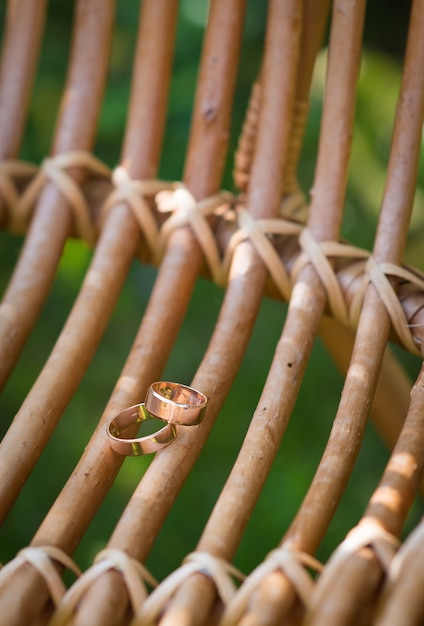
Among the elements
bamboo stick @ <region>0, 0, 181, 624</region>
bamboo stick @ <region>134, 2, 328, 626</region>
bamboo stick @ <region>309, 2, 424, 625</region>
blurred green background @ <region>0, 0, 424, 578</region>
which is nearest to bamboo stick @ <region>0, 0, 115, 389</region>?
bamboo stick @ <region>0, 0, 181, 624</region>

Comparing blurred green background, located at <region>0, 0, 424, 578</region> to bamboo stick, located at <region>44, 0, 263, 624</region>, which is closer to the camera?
bamboo stick, located at <region>44, 0, 263, 624</region>

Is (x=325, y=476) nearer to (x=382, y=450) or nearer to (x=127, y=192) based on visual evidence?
(x=127, y=192)

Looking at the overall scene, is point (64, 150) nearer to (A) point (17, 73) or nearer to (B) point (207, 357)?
(A) point (17, 73)

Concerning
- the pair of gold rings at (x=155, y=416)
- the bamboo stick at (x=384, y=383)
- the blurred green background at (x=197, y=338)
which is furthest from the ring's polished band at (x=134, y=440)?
the blurred green background at (x=197, y=338)

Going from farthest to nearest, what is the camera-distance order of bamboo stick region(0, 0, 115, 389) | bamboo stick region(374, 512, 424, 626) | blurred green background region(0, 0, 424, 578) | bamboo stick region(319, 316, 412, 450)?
blurred green background region(0, 0, 424, 578) → bamboo stick region(319, 316, 412, 450) → bamboo stick region(0, 0, 115, 389) → bamboo stick region(374, 512, 424, 626)

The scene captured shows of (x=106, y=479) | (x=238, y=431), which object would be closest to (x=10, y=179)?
(x=106, y=479)

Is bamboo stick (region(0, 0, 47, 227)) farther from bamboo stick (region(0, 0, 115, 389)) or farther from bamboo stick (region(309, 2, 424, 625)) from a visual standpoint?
bamboo stick (region(309, 2, 424, 625))

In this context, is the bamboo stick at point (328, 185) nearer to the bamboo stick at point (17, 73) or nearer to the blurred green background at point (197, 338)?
the bamboo stick at point (17, 73)

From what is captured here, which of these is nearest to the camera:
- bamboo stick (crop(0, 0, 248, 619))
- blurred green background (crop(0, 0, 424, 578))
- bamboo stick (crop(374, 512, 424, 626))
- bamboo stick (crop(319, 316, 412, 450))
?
bamboo stick (crop(374, 512, 424, 626))
